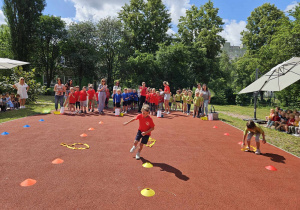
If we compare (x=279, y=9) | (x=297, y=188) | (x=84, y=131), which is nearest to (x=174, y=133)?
(x=84, y=131)

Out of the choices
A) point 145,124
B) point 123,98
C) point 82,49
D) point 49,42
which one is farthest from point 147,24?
point 145,124

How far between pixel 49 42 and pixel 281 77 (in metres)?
36.0

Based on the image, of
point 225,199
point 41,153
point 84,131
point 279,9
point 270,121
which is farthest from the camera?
point 279,9

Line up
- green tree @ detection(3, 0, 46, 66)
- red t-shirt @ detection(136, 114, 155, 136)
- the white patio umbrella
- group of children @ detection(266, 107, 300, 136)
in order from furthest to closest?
green tree @ detection(3, 0, 46, 66) → group of children @ detection(266, 107, 300, 136) → the white patio umbrella → red t-shirt @ detection(136, 114, 155, 136)

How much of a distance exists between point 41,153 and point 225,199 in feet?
15.4

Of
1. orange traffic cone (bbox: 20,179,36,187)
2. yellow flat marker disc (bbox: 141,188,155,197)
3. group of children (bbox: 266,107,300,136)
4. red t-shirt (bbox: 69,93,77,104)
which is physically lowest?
yellow flat marker disc (bbox: 141,188,155,197)

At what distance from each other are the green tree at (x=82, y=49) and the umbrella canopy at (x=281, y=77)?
25683 millimetres

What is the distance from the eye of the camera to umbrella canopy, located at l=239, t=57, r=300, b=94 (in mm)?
9221

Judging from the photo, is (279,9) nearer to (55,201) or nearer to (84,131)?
(84,131)

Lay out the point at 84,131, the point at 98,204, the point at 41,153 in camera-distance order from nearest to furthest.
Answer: the point at 98,204, the point at 41,153, the point at 84,131

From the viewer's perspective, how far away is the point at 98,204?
3.26 meters

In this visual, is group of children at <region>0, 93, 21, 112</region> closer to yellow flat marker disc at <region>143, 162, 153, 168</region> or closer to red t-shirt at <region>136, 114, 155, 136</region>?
red t-shirt at <region>136, 114, 155, 136</region>

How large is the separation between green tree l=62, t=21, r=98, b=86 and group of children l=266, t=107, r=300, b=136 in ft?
87.0

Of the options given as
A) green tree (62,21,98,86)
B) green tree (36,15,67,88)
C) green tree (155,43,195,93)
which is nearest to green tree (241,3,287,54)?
green tree (155,43,195,93)
